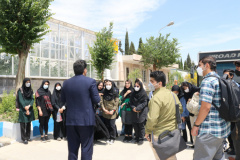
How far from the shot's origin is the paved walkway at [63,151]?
16.1 feet

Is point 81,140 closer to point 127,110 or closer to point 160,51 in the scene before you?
point 127,110

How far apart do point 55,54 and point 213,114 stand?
59.6 feet

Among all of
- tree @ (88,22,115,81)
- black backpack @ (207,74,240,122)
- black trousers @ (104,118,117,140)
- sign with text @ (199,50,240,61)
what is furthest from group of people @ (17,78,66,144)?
tree @ (88,22,115,81)

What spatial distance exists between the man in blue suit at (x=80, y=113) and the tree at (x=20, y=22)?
712 cm

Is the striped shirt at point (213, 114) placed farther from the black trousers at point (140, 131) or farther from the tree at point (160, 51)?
the tree at point (160, 51)

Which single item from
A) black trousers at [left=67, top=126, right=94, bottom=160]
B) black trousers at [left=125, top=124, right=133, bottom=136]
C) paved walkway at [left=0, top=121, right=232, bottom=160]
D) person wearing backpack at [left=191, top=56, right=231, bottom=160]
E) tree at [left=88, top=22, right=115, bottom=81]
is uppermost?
tree at [left=88, top=22, right=115, bottom=81]

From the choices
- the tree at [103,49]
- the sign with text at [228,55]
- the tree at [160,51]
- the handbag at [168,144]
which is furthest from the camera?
the tree at [160,51]

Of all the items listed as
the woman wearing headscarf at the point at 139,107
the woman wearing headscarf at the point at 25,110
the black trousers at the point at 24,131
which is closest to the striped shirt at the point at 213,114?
the woman wearing headscarf at the point at 139,107

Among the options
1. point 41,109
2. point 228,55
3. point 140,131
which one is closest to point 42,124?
point 41,109

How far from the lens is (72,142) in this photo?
3.46 metres

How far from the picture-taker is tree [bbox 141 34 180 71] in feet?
91.9

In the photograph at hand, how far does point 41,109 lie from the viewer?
627 cm

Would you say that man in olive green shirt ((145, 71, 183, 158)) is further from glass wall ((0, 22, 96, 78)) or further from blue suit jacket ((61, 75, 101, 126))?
glass wall ((0, 22, 96, 78))

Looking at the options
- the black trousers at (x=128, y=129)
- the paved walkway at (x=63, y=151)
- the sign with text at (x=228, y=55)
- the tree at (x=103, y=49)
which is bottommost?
the paved walkway at (x=63, y=151)
